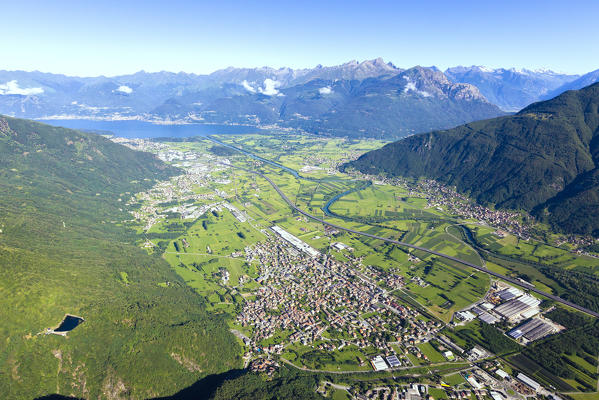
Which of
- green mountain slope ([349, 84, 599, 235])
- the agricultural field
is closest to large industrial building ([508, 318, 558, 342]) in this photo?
the agricultural field

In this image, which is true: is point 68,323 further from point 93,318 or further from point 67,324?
point 93,318

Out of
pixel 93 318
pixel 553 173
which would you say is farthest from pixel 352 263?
pixel 553 173

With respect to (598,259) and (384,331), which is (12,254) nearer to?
(384,331)

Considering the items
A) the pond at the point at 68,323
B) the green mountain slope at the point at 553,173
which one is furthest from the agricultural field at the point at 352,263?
the green mountain slope at the point at 553,173

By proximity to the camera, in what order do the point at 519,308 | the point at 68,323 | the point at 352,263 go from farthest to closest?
the point at 352,263 < the point at 519,308 < the point at 68,323

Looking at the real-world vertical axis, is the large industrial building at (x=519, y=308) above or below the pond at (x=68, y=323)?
below

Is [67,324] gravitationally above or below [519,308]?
above

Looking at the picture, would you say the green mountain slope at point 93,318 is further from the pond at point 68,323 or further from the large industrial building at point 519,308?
the large industrial building at point 519,308

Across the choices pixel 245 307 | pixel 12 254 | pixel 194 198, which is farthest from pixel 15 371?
pixel 194 198
